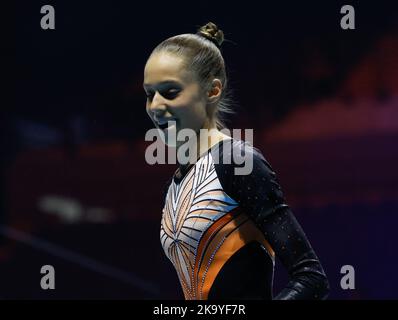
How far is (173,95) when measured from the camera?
1.32m

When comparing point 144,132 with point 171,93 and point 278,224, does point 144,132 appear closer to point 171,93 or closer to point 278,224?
point 171,93

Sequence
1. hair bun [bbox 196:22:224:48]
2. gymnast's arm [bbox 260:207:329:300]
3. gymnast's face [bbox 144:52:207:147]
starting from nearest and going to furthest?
gymnast's arm [bbox 260:207:329:300]
gymnast's face [bbox 144:52:207:147]
hair bun [bbox 196:22:224:48]

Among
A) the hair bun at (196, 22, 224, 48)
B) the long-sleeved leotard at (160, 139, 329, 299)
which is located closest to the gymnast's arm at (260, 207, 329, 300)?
the long-sleeved leotard at (160, 139, 329, 299)

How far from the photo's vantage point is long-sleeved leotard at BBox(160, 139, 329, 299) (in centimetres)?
117

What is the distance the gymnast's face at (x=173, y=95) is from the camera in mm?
1322

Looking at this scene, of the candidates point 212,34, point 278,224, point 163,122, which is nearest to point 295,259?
point 278,224

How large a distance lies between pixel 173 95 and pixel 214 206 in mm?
245

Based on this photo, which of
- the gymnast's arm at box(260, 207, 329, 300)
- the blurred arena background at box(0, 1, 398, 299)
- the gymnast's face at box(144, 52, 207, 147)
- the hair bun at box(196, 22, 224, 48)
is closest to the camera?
the gymnast's arm at box(260, 207, 329, 300)

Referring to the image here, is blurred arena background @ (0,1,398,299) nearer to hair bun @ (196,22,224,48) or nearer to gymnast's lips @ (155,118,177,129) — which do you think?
hair bun @ (196,22,224,48)

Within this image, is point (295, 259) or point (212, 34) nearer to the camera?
point (295, 259)

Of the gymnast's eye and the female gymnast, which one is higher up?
the gymnast's eye

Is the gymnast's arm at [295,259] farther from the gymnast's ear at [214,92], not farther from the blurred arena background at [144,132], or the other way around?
the blurred arena background at [144,132]

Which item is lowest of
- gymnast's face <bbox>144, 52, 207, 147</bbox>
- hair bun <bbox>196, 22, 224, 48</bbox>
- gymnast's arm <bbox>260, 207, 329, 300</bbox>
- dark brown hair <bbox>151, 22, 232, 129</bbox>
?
gymnast's arm <bbox>260, 207, 329, 300</bbox>
